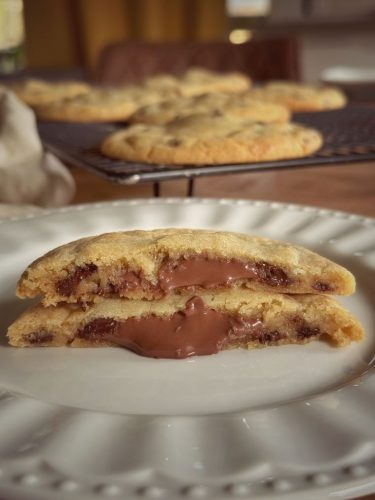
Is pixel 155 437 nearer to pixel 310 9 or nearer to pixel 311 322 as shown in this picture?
pixel 311 322

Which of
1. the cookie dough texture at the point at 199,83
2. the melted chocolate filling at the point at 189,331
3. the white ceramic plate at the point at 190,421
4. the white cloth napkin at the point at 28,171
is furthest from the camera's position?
the cookie dough texture at the point at 199,83

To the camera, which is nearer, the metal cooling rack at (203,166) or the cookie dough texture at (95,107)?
the metal cooling rack at (203,166)

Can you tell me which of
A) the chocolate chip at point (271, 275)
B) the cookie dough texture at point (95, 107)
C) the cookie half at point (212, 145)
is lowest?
the cookie dough texture at point (95, 107)

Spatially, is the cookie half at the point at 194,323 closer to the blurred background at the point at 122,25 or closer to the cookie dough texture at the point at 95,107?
the cookie dough texture at the point at 95,107

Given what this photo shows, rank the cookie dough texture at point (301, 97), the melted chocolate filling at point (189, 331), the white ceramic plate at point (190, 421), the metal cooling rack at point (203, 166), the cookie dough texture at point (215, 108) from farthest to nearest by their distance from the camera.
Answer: the cookie dough texture at point (301, 97), the cookie dough texture at point (215, 108), the metal cooling rack at point (203, 166), the melted chocolate filling at point (189, 331), the white ceramic plate at point (190, 421)

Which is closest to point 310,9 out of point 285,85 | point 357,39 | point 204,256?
point 357,39

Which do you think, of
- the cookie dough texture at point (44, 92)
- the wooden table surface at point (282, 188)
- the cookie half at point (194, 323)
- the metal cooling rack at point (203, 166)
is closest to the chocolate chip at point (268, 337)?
the cookie half at point (194, 323)
